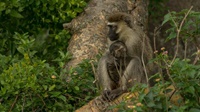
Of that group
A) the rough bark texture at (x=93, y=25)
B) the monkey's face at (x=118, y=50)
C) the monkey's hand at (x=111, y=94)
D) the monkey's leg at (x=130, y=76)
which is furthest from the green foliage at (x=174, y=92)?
the rough bark texture at (x=93, y=25)

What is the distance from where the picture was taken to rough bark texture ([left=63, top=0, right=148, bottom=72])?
10.6m

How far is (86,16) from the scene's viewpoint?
443 inches

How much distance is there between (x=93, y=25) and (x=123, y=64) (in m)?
2.05

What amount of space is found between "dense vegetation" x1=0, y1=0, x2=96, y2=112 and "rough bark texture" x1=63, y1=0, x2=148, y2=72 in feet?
0.58

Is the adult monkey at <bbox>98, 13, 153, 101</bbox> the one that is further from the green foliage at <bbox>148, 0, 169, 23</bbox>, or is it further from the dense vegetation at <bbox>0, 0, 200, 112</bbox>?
the green foliage at <bbox>148, 0, 169, 23</bbox>

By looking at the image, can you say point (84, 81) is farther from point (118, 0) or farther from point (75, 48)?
point (118, 0)

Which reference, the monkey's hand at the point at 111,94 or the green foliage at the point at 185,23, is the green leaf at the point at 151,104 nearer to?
the green foliage at the point at 185,23

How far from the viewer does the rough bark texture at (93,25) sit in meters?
10.6

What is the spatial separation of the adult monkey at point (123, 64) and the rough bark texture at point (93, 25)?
2.93 feet

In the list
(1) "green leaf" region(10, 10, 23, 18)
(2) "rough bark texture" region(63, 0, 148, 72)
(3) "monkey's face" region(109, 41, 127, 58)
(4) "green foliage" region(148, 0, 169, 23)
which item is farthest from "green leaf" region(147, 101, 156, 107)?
(4) "green foliage" region(148, 0, 169, 23)

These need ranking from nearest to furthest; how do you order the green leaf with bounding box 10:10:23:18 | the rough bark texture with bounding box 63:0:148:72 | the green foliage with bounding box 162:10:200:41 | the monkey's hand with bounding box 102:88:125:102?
the green foliage with bounding box 162:10:200:41
the monkey's hand with bounding box 102:88:125:102
the rough bark texture with bounding box 63:0:148:72
the green leaf with bounding box 10:10:23:18

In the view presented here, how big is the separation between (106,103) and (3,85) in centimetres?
148

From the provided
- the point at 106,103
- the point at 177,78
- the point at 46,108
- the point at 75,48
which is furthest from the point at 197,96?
the point at 75,48

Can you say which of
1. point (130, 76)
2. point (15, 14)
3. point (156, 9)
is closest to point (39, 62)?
point (130, 76)
